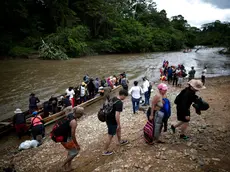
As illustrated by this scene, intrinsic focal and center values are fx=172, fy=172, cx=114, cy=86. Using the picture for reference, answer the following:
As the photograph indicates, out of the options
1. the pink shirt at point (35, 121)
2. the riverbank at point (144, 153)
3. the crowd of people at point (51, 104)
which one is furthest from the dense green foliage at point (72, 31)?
the riverbank at point (144, 153)

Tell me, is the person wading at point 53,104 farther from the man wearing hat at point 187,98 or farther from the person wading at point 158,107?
the man wearing hat at point 187,98

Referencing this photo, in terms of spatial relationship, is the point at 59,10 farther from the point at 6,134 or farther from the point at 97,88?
the point at 6,134

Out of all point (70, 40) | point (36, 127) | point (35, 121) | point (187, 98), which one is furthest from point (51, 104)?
point (70, 40)

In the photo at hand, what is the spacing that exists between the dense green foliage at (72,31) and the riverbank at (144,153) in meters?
29.6

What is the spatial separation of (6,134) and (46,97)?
21.7 ft

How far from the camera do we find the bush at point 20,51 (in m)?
32.6

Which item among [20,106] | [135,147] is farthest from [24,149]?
[20,106]

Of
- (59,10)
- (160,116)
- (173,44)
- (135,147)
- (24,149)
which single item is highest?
(59,10)

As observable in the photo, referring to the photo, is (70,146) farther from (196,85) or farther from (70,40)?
(70,40)

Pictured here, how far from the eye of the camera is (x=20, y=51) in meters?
33.5

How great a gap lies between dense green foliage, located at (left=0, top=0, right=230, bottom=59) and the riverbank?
29.6 m

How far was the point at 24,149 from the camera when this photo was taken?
645 cm

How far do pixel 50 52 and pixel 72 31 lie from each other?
9.32m

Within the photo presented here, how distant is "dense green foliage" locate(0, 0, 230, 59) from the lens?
115ft
